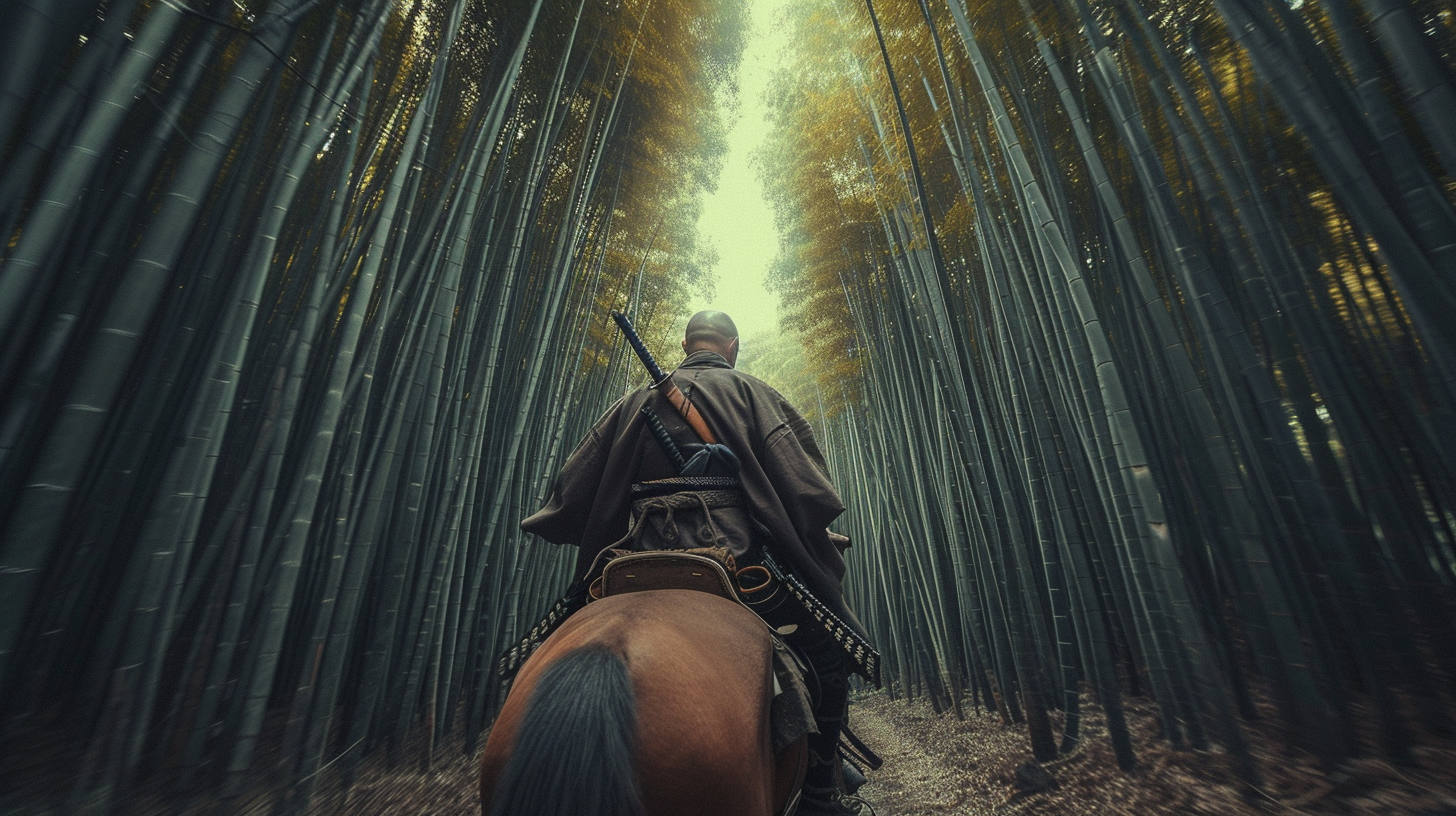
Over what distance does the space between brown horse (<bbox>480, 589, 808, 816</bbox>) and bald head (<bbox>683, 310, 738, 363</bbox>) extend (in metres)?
0.90

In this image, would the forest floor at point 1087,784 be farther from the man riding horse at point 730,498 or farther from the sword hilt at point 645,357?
the sword hilt at point 645,357

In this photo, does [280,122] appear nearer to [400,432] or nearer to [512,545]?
[400,432]

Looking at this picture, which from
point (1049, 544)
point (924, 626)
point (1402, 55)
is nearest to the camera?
point (1402, 55)

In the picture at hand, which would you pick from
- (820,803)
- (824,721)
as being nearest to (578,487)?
(824,721)

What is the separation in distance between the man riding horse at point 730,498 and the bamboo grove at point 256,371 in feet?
2.15

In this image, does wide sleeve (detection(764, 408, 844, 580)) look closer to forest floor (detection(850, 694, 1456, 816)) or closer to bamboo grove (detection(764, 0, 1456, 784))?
bamboo grove (detection(764, 0, 1456, 784))

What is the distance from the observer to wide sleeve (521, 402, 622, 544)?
127 centimetres

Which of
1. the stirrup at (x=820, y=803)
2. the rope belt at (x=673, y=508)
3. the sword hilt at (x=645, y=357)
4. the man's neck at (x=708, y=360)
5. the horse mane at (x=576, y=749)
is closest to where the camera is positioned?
the horse mane at (x=576, y=749)

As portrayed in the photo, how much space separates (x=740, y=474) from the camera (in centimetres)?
112

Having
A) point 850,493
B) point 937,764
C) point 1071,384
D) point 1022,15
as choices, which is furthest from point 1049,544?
point 850,493

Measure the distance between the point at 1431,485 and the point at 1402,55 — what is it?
1553 mm

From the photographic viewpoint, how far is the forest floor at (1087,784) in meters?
1.07

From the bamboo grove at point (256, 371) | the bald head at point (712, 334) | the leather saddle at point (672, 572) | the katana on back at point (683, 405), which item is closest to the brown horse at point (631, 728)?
the leather saddle at point (672, 572)

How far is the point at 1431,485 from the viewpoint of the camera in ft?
5.10
